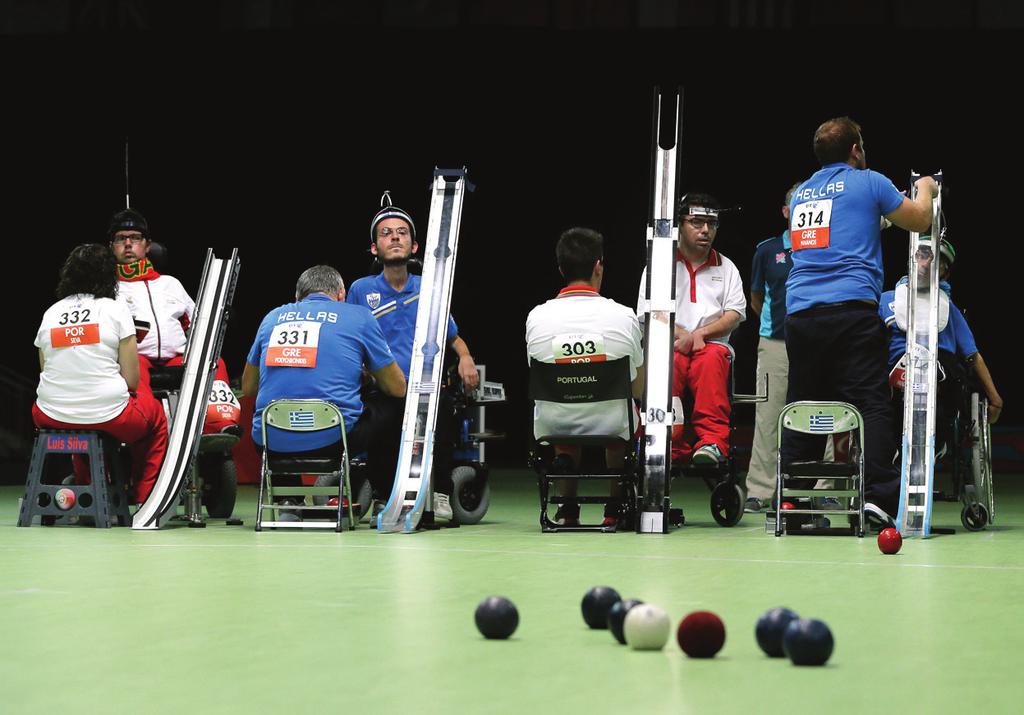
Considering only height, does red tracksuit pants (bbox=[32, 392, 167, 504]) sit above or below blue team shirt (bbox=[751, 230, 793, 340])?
below

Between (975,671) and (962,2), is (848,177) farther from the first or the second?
(962,2)

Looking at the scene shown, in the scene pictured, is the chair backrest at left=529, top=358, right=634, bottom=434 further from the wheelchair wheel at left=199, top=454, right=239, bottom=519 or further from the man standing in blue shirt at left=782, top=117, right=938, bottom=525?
the wheelchair wheel at left=199, top=454, right=239, bottom=519

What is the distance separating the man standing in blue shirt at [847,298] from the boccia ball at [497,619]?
350 centimetres

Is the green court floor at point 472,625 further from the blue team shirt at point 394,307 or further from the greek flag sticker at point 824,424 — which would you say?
the blue team shirt at point 394,307

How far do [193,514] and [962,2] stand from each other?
1197cm

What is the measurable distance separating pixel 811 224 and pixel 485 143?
13959 millimetres

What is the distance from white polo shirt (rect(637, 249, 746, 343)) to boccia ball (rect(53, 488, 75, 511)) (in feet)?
10.7

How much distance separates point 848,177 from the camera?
6.55m

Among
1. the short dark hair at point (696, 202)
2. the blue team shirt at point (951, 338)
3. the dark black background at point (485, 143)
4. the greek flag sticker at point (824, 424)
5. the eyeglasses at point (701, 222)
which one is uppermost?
the dark black background at point (485, 143)

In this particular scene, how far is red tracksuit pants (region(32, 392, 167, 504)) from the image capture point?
731cm

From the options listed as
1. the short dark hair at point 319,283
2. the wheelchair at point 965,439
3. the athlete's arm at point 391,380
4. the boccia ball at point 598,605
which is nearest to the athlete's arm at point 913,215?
the wheelchair at point 965,439

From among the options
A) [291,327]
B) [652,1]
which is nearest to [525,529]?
[291,327]

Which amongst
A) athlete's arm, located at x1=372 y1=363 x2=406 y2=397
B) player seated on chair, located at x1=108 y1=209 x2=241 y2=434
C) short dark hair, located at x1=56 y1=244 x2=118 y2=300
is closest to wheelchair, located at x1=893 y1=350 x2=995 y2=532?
athlete's arm, located at x1=372 y1=363 x2=406 y2=397

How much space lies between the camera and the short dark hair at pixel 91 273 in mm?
A: 7418
